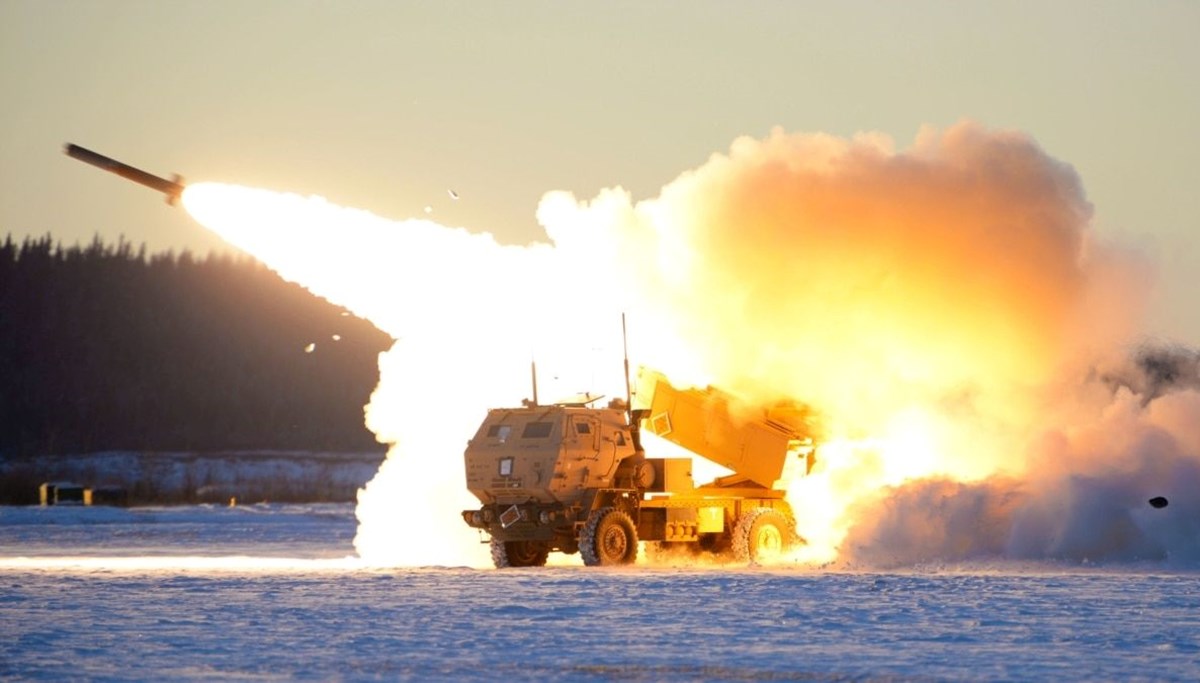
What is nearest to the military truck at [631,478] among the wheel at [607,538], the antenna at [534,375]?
the wheel at [607,538]

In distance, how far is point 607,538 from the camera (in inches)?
1277

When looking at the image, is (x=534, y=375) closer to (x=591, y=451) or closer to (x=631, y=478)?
(x=591, y=451)

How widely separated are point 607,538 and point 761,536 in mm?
2933

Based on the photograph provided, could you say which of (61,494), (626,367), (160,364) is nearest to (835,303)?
(626,367)

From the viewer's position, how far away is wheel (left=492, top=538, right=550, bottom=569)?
33.5 meters

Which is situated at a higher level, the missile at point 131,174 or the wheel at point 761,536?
the missile at point 131,174

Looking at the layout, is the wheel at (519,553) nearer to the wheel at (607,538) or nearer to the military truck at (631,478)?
the military truck at (631,478)

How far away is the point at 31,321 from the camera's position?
12719 cm

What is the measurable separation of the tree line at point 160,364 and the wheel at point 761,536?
279 ft

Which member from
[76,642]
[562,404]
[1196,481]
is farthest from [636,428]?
[76,642]

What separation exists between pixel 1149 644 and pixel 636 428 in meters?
14.1

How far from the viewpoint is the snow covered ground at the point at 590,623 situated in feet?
62.9

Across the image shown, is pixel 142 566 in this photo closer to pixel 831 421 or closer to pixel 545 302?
pixel 545 302

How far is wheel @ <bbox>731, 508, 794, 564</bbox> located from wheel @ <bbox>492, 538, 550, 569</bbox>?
3265 millimetres
